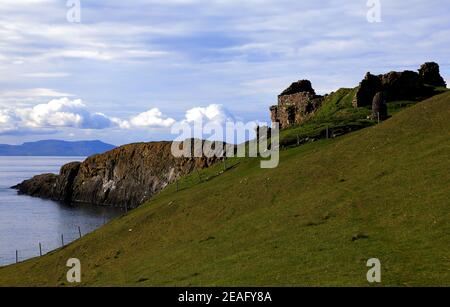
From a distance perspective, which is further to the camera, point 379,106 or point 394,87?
point 394,87

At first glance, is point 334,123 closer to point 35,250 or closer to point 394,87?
point 394,87

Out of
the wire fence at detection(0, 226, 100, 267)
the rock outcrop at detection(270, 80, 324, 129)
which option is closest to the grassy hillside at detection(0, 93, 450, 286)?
the wire fence at detection(0, 226, 100, 267)

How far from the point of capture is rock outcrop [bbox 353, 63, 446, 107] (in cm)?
10400

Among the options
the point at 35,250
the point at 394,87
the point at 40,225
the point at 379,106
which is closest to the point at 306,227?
the point at 379,106

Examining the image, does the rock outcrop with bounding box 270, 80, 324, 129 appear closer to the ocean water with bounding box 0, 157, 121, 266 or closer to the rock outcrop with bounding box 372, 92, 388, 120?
the rock outcrop with bounding box 372, 92, 388, 120

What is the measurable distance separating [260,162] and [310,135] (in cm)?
1287

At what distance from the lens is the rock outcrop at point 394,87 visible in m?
104

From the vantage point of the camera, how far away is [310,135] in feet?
279

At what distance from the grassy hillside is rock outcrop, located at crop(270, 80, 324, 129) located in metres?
48.4

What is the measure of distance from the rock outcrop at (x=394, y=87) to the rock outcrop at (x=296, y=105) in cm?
1602

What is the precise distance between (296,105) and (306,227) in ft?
289

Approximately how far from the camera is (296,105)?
128000mm
